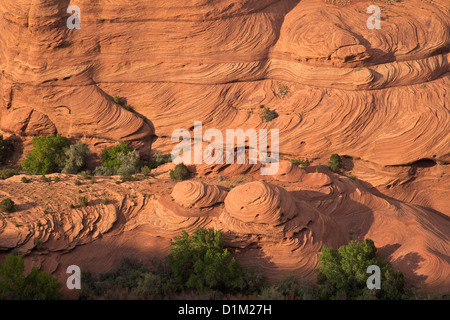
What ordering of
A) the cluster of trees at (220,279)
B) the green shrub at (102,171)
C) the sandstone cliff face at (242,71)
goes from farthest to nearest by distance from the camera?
the sandstone cliff face at (242,71) < the green shrub at (102,171) < the cluster of trees at (220,279)

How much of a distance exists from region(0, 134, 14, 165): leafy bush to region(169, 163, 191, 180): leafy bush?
15975 mm

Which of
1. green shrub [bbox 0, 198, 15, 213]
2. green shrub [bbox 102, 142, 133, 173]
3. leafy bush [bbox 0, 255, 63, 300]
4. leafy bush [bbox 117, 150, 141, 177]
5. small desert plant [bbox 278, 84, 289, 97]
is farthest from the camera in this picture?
small desert plant [bbox 278, 84, 289, 97]

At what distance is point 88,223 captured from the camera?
1123 inches

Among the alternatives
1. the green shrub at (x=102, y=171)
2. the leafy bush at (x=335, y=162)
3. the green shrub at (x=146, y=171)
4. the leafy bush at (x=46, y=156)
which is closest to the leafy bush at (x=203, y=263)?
the green shrub at (x=146, y=171)

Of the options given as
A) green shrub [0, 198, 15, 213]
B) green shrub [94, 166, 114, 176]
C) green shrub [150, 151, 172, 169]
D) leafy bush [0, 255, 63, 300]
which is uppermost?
green shrub [150, 151, 172, 169]

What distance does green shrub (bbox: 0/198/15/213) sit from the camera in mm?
27328

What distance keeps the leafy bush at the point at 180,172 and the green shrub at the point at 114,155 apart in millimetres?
5587

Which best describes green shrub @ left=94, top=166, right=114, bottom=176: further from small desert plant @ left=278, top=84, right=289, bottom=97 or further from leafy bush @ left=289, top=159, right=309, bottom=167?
small desert plant @ left=278, top=84, right=289, bottom=97

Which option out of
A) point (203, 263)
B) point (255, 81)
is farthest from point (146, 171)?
point (255, 81)

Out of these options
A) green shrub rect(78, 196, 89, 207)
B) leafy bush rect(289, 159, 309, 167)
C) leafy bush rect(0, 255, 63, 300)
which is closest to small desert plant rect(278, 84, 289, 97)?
leafy bush rect(289, 159, 309, 167)

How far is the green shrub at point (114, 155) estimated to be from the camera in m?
36.2

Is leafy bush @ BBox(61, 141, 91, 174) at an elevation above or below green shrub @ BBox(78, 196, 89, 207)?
above

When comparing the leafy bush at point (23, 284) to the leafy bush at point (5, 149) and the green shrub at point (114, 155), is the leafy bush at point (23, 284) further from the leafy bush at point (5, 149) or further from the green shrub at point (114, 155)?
the leafy bush at point (5, 149)

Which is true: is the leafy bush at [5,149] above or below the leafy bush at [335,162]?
above
